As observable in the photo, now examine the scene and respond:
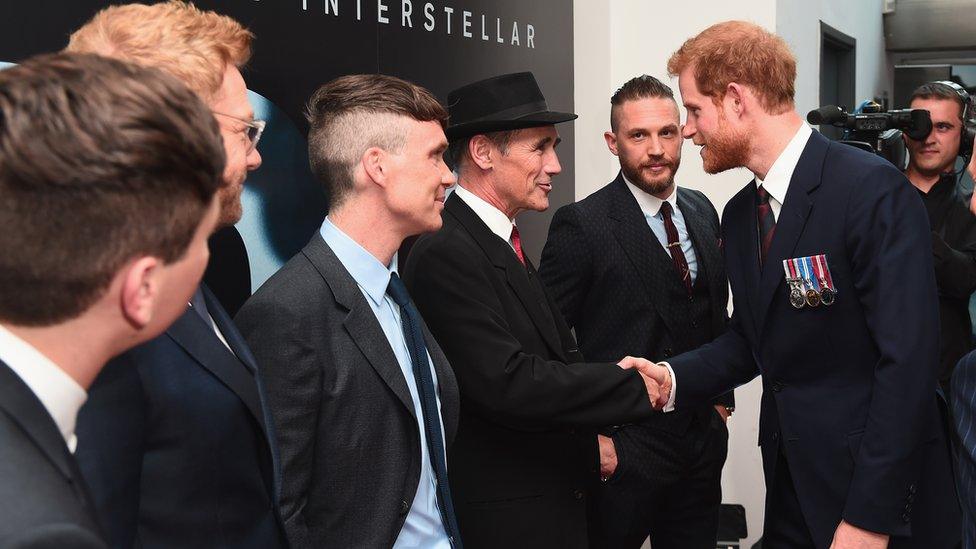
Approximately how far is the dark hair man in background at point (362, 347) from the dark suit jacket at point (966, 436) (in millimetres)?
929

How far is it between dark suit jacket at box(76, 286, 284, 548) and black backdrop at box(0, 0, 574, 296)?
0.96 meters

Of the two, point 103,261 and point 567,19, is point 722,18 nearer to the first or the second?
point 567,19

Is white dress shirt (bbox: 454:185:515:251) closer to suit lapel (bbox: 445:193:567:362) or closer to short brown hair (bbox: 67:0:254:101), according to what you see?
suit lapel (bbox: 445:193:567:362)

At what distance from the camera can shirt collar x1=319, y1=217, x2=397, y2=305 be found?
6.38 feet

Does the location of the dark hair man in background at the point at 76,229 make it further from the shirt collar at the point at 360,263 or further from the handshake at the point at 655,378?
the handshake at the point at 655,378

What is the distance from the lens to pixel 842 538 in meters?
2.18

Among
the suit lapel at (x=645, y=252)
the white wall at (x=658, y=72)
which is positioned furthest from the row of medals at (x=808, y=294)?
the white wall at (x=658, y=72)

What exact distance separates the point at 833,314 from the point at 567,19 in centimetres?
245

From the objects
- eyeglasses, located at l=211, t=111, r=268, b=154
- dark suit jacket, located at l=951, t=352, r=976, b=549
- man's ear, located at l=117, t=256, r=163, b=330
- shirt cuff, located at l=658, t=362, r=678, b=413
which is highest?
eyeglasses, located at l=211, t=111, r=268, b=154

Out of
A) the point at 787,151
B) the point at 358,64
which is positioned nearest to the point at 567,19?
the point at 358,64

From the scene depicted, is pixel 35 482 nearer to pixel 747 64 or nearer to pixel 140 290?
pixel 140 290

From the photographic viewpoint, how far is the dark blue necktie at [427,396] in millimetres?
1958

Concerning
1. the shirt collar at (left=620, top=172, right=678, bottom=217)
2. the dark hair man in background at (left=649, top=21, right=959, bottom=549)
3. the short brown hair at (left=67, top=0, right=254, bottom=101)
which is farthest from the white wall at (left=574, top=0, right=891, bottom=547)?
the short brown hair at (left=67, top=0, right=254, bottom=101)

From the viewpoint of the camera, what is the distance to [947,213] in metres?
3.84
